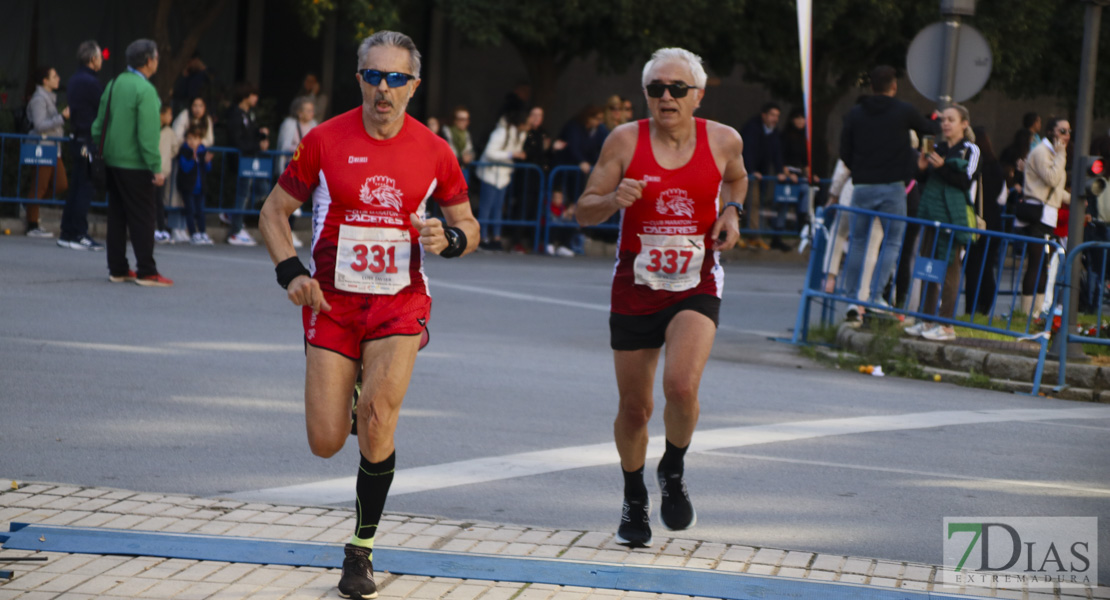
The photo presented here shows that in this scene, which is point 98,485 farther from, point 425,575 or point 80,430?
point 425,575

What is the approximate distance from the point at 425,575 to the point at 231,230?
1412cm

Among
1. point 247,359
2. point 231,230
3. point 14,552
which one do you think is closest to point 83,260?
point 231,230

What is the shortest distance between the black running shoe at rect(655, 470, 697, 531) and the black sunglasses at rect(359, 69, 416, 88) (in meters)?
1.96

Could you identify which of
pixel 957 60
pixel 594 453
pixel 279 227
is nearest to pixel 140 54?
pixel 957 60

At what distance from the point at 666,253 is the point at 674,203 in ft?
0.67

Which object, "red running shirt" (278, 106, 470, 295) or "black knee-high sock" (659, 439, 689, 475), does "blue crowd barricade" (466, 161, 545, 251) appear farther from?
"red running shirt" (278, 106, 470, 295)

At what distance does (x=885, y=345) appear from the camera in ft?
37.4

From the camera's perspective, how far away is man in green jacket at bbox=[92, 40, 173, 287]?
12.8 meters

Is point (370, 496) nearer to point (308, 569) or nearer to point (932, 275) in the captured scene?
point (308, 569)

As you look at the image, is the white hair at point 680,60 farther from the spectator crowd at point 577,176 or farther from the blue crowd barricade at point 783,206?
the blue crowd barricade at point 783,206

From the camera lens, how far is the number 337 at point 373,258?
5.04 m

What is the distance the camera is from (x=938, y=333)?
11609 mm

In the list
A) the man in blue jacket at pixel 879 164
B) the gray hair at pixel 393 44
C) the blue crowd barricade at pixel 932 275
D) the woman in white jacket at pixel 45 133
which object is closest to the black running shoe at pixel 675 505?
the gray hair at pixel 393 44

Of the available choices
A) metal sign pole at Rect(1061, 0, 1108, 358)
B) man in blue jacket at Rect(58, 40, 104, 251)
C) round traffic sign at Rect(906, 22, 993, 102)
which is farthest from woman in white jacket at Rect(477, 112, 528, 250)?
metal sign pole at Rect(1061, 0, 1108, 358)
